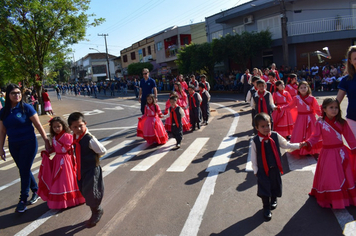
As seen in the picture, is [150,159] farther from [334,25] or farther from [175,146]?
[334,25]

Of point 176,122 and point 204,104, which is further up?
point 204,104

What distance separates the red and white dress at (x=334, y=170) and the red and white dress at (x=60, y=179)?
381cm

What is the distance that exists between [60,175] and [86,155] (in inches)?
40.6

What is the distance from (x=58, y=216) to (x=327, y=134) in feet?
14.1

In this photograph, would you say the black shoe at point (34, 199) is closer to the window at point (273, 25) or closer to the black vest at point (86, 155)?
the black vest at point (86, 155)

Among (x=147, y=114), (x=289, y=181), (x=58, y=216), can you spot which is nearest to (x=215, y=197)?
(x=289, y=181)

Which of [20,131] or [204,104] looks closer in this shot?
[20,131]

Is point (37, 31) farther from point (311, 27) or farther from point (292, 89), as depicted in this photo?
point (311, 27)

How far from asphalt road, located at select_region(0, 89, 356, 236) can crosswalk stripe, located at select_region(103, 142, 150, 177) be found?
0.08 ft

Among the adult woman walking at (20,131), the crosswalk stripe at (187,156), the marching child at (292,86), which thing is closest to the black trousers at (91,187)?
the adult woman walking at (20,131)

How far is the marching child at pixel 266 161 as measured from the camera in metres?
3.95

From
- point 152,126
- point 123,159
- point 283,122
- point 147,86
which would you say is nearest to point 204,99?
point 147,86

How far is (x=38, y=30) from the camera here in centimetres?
1747

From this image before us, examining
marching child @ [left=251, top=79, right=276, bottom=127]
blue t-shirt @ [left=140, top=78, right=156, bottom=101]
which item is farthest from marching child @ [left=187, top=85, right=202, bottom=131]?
marching child @ [left=251, top=79, right=276, bottom=127]
